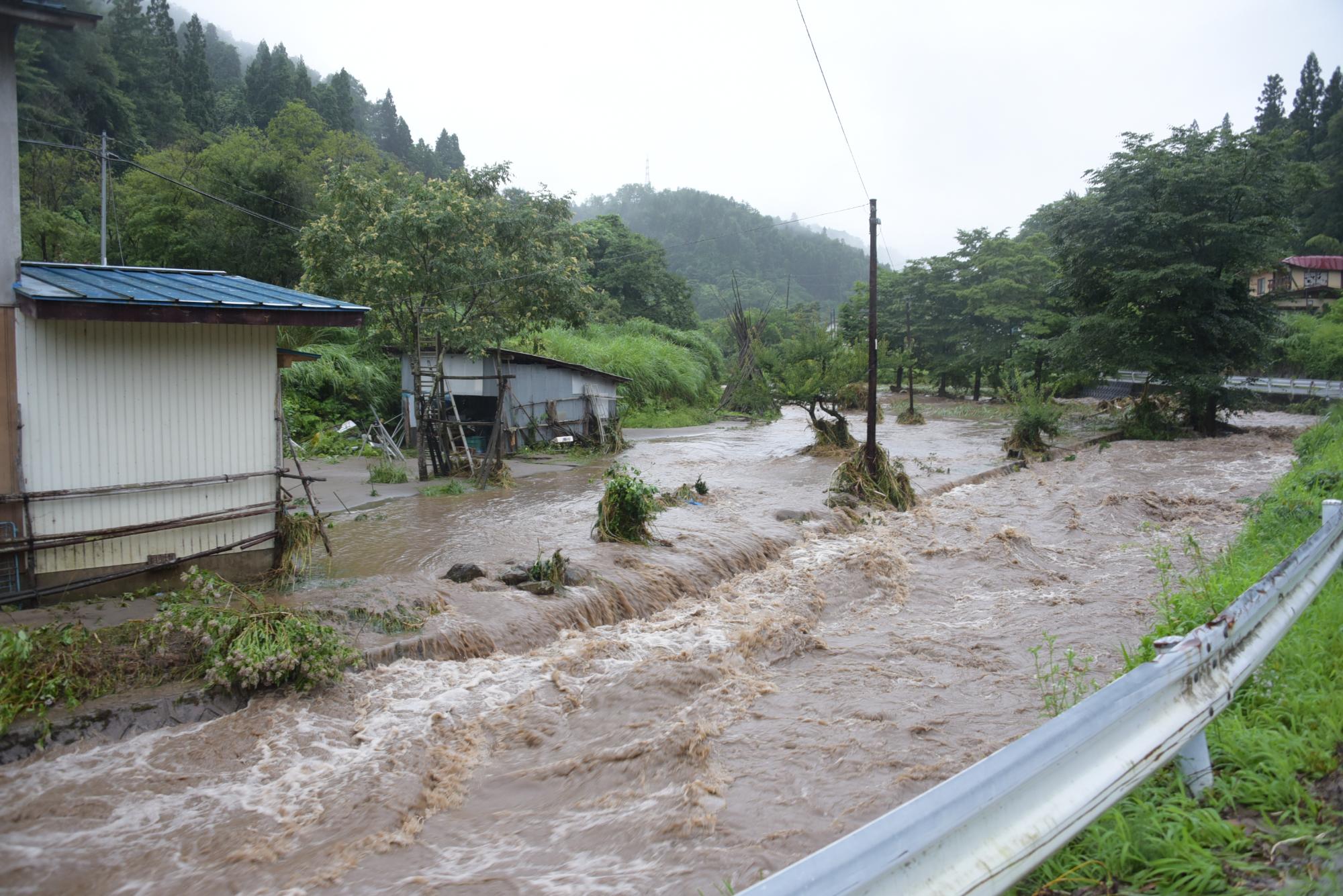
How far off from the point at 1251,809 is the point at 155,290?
8916 millimetres

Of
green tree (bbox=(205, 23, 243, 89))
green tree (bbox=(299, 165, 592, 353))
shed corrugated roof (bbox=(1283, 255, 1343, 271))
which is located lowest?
green tree (bbox=(299, 165, 592, 353))

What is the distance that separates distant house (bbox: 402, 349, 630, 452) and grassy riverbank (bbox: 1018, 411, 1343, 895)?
2069 cm

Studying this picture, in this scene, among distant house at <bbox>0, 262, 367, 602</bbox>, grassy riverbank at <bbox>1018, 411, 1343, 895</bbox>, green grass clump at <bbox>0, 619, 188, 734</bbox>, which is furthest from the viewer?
distant house at <bbox>0, 262, 367, 602</bbox>

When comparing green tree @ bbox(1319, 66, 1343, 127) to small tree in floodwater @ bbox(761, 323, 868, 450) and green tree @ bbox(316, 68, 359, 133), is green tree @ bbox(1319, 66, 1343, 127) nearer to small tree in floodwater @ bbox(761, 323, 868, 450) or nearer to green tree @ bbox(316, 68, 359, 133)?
small tree in floodwater @ bbox(761, 323, 868, 450)

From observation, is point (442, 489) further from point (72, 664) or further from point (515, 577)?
point (72, 664)

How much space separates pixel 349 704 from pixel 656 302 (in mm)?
47532

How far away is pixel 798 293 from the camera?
105188 mm

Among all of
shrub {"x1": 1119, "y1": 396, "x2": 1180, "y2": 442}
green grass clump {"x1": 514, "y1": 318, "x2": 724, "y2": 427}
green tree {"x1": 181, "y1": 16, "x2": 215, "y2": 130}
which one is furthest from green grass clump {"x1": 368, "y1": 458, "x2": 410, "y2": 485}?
green tree {"x1": 181, "y1": 16, "x2": 215, "y2": 130}

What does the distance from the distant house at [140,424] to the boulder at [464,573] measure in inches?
78.0

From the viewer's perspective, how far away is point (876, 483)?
645 inches

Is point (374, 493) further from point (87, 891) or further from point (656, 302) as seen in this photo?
point (656, 302)

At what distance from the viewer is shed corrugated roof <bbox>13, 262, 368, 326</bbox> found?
7172 millimetres

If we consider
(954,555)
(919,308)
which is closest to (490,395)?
(954,555)

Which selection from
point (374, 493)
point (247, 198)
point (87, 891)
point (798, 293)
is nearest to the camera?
point (87, 891)
